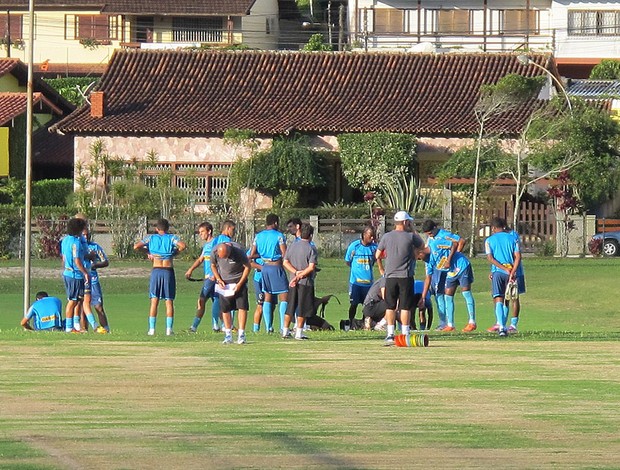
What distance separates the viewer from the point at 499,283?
23266mm

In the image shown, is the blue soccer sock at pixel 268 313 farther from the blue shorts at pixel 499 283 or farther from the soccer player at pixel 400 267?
the soccer player at pixel 400 267

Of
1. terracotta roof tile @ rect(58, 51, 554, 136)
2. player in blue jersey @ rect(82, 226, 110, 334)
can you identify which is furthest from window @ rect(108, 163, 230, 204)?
player in blue jersey @ rect(82, 226, 110, 334)

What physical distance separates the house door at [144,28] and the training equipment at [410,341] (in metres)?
59.4

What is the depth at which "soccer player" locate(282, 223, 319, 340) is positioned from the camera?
850 inches

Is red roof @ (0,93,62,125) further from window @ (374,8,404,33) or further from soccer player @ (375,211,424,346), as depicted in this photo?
soccer player @ (375,211,424,346)

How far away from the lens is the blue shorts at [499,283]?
76.1 feet

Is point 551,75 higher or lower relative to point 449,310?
higher

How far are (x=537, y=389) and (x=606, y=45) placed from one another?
61.6m

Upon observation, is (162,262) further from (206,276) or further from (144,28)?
(144,28)

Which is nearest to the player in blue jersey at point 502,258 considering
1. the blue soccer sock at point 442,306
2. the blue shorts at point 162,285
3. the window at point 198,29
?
the blue soccer sock at point 442,306

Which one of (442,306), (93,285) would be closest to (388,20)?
(442,306)

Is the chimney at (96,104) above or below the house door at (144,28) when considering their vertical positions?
below

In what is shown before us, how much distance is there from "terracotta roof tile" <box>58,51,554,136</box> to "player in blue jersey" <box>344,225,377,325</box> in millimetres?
26905

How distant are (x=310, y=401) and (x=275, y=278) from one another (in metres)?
8.87
